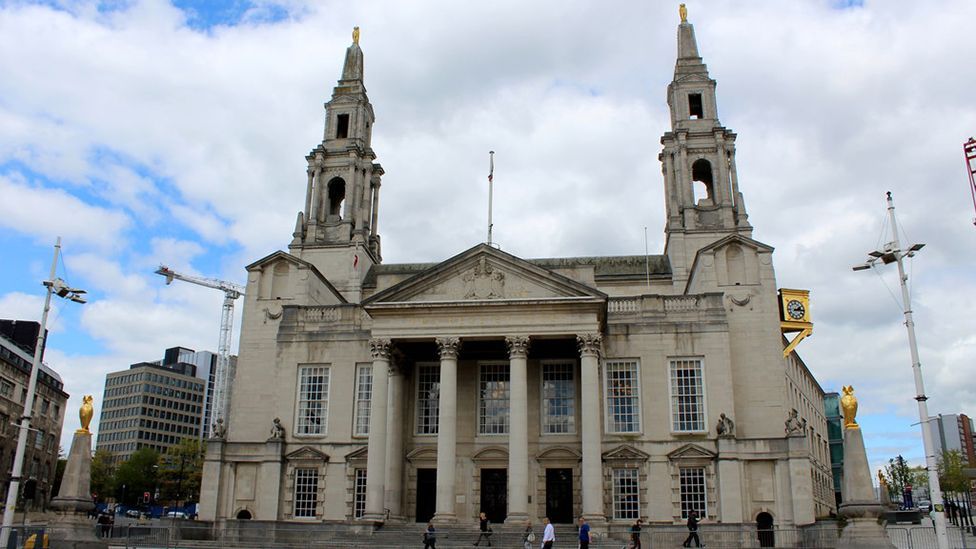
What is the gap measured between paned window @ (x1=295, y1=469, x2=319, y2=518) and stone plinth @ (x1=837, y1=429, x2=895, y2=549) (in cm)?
2325

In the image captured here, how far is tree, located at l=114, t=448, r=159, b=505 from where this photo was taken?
8675 cm

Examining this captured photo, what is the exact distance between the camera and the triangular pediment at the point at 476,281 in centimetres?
3638

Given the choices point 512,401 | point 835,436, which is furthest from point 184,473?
point 835,436

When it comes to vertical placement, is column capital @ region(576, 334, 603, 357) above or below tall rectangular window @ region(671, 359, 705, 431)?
above

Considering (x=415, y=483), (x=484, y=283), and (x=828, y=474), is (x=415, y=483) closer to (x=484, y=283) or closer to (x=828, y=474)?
(x=484, y=283)

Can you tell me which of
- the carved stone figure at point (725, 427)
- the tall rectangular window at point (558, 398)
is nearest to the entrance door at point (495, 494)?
the tall rectangular window at point (558, 398)

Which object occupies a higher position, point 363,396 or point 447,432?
point 363,396

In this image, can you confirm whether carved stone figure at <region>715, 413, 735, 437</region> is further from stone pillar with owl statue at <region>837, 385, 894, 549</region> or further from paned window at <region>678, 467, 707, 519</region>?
stone pillar with owl statue at <region>837, 385, 894, 549</region>

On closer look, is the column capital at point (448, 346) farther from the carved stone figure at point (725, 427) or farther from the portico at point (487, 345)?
the carved stone figure at point (725, 427)

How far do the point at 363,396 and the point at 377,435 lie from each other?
4106 mm

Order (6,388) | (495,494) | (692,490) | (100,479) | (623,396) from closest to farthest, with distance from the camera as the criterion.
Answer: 1. (692,490)
2. (495,494)
3. (623,396)
4. (6,388)
5. (100,479)

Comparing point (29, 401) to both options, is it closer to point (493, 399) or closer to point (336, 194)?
point (493, 399)

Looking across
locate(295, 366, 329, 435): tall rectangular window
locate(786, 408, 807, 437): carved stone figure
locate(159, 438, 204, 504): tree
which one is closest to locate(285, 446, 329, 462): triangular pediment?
locate(295, 366, 329, 435): tall rectangular window

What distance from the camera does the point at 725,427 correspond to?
118 feet
